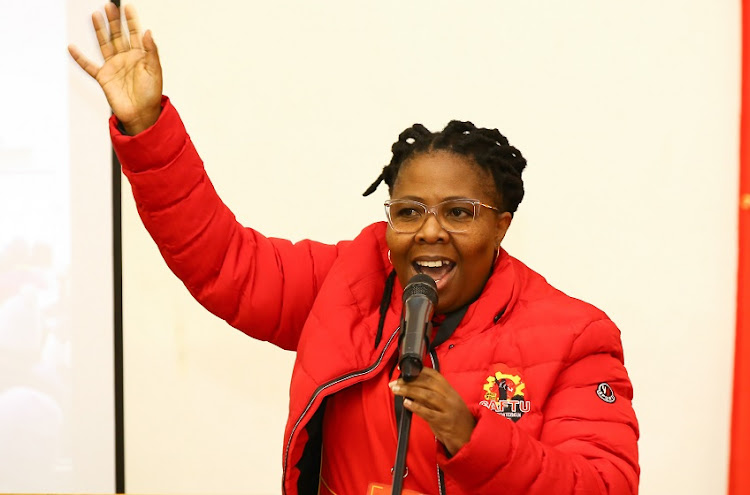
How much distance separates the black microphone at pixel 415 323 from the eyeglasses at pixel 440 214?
323mm

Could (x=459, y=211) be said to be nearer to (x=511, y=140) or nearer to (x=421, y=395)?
(x=421, y=395)

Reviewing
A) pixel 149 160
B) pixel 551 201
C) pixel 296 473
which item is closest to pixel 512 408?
pixel 296 473

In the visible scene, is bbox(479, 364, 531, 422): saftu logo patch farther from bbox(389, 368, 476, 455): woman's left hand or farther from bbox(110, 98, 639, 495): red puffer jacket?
bbox(389, 368, 476, 455): woman's left hand

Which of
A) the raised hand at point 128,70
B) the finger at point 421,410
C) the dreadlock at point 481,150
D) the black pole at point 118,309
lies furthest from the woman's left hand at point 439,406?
the black pole at point 118,309

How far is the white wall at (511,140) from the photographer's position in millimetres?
2416

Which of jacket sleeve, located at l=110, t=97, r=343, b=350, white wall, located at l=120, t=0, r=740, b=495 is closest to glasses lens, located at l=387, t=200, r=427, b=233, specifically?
jacket sleeve, located at l=110, t=97, r=343, b=350

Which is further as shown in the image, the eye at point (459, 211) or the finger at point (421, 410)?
the eye at point (459, 211)

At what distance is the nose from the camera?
1455 mm

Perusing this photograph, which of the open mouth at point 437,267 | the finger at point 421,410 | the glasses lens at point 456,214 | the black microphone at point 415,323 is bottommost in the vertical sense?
the finger at point 421,410

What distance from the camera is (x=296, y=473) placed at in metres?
1.52

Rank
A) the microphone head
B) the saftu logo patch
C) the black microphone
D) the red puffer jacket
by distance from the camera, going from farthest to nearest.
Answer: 1. the saftu logo patch
2. the red puffer jacket
3. the microphone head
4. the black microphone

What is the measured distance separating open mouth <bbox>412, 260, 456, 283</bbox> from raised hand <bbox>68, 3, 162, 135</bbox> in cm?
53

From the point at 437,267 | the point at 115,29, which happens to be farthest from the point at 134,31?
the point at 437,267

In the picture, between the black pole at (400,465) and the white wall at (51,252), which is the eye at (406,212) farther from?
the white wall at (51,252)
